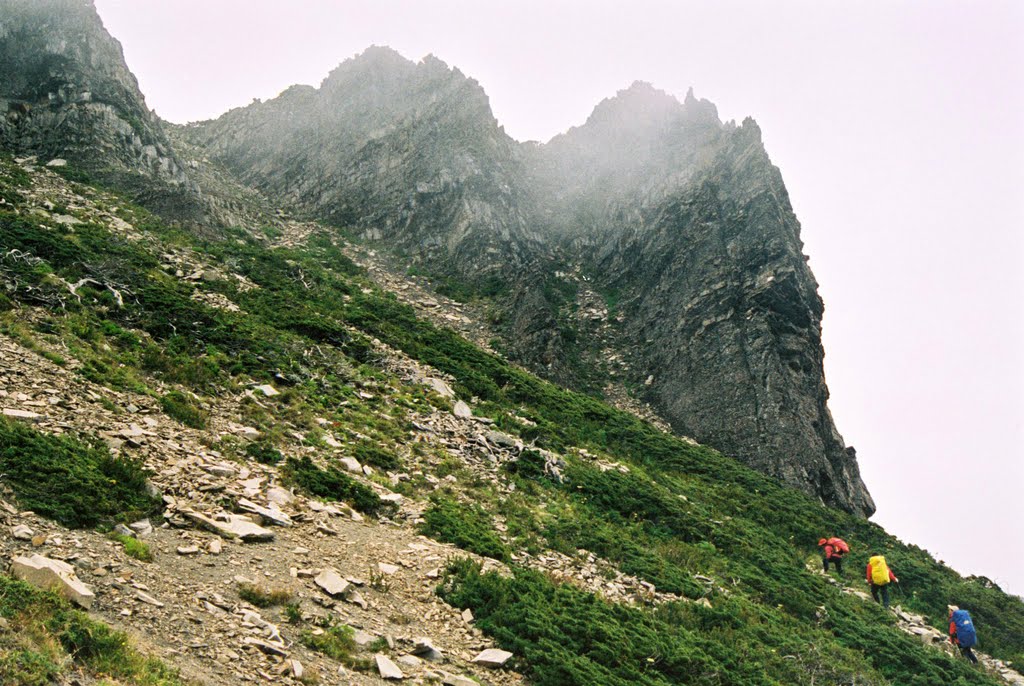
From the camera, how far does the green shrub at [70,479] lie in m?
Answer: 9.03

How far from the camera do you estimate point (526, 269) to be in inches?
1639

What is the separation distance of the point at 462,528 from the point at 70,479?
793 centimetres

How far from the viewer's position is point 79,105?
34.8 meters

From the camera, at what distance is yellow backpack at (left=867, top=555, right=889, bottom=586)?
63.1ft

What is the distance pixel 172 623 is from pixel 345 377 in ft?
46.0

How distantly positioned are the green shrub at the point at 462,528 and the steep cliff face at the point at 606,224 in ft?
62.9

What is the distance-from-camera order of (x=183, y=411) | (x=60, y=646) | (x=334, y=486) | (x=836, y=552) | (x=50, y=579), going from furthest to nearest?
(x=836, y=552), (x=334, y=486), (x=183, y=411), (x=50, y=579), (x=60, y=646)

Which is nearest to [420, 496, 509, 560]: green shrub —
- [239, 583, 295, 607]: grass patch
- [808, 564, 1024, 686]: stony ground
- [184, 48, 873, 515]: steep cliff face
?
[239, 583, 295, 607]: grass patch

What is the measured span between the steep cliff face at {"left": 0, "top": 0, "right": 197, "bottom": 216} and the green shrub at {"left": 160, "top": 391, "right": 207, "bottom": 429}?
71.5 feet

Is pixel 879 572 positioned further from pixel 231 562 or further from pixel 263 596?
pixel 231 562

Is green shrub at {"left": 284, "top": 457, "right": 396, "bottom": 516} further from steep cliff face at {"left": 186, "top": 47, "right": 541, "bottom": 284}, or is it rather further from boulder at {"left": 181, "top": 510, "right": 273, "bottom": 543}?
steep cliff face at {"left": 186, "top": 47, "right": 541, "bottom": 284}

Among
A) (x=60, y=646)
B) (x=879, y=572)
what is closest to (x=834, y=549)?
(x=879, y=572)

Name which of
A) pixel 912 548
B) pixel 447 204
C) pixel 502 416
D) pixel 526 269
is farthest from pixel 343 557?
pixel 447 204

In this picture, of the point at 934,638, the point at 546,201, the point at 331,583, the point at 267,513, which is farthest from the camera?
the point at 546,201
